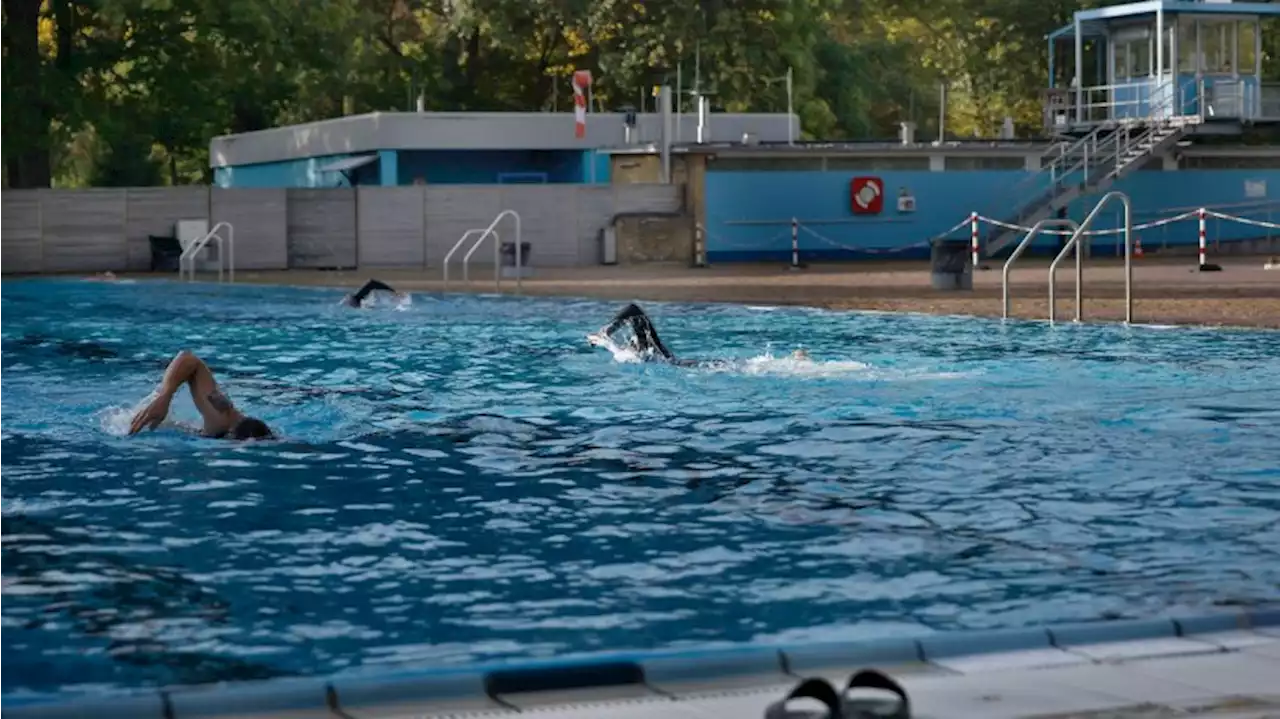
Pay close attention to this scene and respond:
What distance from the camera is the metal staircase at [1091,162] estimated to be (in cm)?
4350

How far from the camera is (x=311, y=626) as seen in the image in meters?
8.10

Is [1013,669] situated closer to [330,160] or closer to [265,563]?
[265,563]

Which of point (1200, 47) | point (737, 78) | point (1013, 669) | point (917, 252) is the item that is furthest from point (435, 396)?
point (737, 78)

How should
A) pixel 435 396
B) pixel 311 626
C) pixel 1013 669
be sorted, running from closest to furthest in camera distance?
pixel 1013 669 < pixel 311 626 < pixel 435 396

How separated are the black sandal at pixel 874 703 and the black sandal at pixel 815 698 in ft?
0.10

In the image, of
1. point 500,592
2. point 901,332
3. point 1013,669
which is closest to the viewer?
point 1013,669

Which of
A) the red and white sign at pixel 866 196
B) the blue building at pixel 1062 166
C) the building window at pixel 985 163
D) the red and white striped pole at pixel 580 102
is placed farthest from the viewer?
the building window at pixel 985 163

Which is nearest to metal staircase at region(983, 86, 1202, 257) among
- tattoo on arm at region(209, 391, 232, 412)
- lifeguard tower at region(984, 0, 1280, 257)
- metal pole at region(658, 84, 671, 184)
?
lifeguard tower at region(984, 0, 1280, 257)

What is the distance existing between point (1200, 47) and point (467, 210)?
17252mm

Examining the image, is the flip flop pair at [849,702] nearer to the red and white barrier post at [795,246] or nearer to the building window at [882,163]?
the red and white barrier post at [795,246]

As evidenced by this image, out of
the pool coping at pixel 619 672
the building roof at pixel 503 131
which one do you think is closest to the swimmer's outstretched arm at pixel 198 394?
the pool coping at pixel 619 672

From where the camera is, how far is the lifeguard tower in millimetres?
45062

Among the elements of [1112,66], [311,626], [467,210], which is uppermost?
[1112,66]

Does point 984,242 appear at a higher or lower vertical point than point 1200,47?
lower
